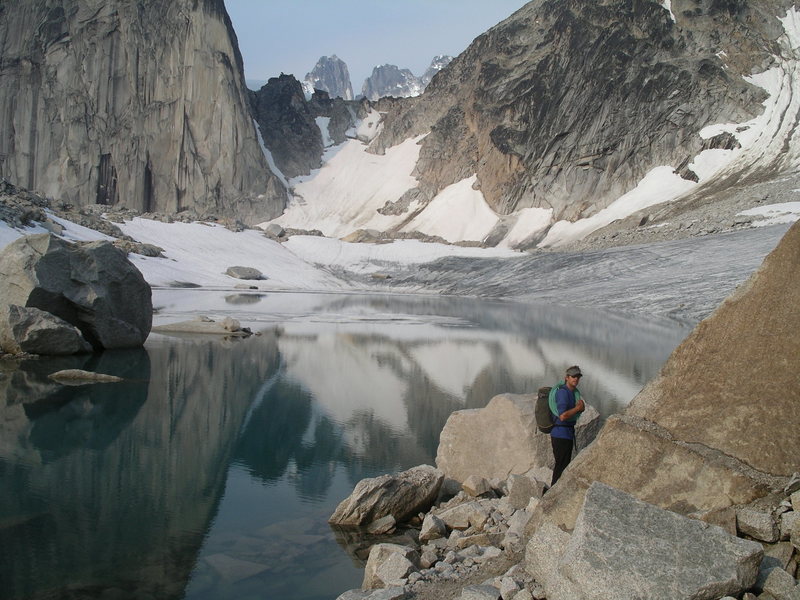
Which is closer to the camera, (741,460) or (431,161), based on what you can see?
(741,460)

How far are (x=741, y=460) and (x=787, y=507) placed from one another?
1.91 ft

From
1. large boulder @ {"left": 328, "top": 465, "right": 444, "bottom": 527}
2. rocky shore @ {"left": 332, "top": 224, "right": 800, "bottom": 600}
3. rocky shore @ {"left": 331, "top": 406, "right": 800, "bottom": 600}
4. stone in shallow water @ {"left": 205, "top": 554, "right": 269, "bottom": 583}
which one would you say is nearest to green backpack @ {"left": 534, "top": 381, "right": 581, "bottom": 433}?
rocky shore @ {"left": 332, "top": 224, "right": 800, "bottom": 600}

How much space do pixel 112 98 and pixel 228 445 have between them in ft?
326

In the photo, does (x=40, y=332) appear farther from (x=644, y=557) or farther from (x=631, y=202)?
(x=631, y=202)

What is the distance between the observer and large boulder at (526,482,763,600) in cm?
396

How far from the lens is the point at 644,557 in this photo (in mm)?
4113

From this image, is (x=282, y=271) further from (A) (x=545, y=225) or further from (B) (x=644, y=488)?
(B) (x=644, y=488)

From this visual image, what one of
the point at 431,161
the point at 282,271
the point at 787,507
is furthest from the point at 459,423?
the point at 431,161

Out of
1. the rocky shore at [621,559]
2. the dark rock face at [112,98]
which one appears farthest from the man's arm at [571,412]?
the dark rock face at [112,98]

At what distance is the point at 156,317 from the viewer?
2897cm

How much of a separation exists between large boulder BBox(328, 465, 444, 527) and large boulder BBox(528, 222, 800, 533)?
7.98 ft

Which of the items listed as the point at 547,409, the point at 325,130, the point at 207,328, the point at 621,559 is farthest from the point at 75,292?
the point at 325,130

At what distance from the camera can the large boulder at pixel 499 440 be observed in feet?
27.8

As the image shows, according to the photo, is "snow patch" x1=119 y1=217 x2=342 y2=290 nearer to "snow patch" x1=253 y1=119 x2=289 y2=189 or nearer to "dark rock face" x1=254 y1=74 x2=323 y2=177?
"snow patch" x1=253 y1=119 x2=289 y2=189
